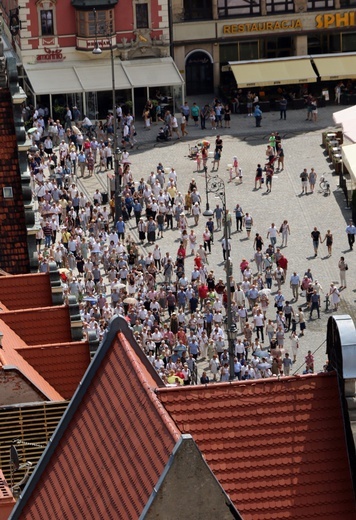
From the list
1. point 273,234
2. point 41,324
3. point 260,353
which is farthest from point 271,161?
point 41,324

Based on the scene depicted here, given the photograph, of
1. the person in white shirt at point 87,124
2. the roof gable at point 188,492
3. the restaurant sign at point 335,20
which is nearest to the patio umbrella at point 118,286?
the person in white shirt at point 87,124

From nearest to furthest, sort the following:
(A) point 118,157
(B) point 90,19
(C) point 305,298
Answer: (C) point 305,298
(A) point 118,157
(B) point 90,19

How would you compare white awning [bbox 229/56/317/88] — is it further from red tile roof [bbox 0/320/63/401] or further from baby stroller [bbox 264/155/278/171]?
red tile roof [bbox 0/320/63/401]

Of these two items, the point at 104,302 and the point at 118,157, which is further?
the point at 118,157

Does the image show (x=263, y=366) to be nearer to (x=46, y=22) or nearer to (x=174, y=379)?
(x=174, y=379)

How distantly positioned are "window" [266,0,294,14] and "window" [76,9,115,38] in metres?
9.08

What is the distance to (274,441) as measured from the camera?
2717 centimetres

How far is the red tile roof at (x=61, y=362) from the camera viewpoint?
136ft

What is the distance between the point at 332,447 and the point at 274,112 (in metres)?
73.5

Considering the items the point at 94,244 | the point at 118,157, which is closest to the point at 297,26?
the point at 118,157

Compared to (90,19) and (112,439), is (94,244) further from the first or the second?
(112,439)

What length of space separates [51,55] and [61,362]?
2361 inches

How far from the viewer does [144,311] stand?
64875 mm

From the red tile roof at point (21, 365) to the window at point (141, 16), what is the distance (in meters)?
58.4
